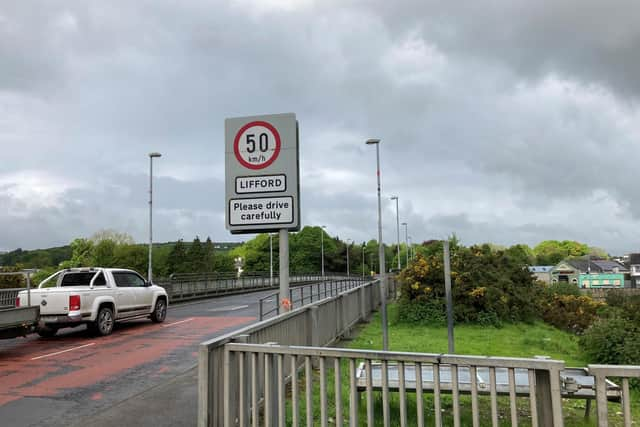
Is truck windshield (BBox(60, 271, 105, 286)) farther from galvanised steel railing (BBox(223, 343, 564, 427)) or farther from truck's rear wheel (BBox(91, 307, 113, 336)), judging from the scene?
galvanised steel railing (BBox(223, 343, 564, 427))

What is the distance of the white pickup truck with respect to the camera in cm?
1307

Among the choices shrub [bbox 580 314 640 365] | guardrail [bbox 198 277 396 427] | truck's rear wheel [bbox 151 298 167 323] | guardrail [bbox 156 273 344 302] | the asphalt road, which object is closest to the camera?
guardrail [bbox 198 277 396 427]

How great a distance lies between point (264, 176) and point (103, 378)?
4.25m

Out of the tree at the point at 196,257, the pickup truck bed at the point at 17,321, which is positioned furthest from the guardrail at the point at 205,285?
the tree at the point at 196,257

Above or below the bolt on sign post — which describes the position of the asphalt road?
below

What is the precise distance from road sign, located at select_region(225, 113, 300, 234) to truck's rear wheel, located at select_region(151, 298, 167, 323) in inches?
390

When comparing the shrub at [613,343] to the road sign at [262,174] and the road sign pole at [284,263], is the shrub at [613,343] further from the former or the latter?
the road sign at [262,174]

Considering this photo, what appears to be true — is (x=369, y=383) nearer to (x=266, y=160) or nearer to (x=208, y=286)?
(x=266, y=160)

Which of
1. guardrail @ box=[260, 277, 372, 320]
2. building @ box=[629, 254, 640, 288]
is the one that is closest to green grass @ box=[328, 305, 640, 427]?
guardrail @ box=[260, 277, 372, 320]

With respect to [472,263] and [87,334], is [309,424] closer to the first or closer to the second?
[87,334]

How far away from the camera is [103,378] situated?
28.2ft

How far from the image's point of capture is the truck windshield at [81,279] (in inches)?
575

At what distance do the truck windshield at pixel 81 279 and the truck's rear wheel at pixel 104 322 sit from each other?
86 centimetres

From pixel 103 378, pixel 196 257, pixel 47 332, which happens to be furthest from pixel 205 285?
pixel 196 257
